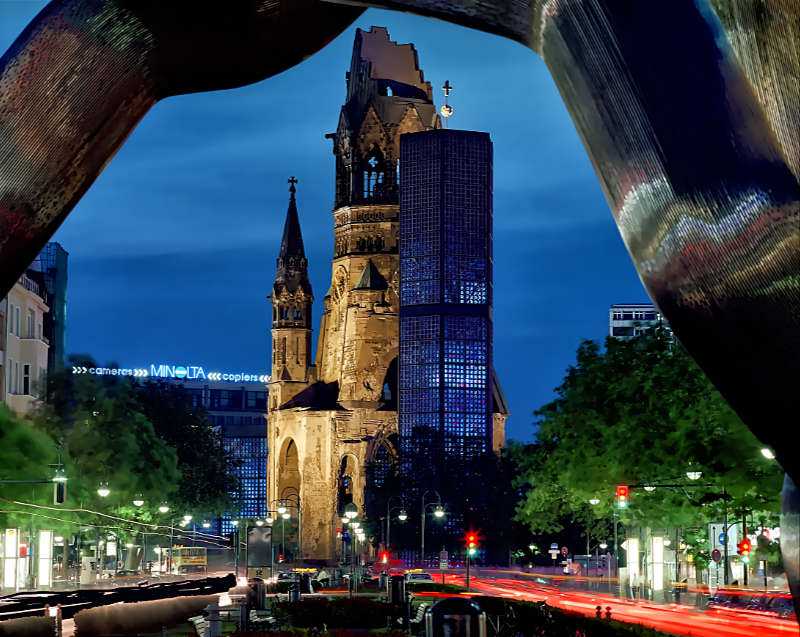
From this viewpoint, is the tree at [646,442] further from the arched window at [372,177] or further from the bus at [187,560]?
the arched window at [372,177]

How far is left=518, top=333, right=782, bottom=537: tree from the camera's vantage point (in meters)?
39.3

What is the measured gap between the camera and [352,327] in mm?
165375

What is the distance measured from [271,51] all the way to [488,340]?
442 ft

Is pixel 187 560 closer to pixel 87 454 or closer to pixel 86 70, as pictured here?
pixel 87 454

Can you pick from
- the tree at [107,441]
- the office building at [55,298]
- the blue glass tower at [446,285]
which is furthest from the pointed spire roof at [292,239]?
the tree at [107,441]

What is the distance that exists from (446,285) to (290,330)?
36102 millimetres

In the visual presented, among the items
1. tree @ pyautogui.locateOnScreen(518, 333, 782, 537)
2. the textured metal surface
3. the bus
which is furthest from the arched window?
the textured metal surface

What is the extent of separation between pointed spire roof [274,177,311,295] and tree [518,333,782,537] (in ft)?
375

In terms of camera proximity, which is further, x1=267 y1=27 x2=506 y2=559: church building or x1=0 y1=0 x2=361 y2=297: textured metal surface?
x1=267 y1=27 x2=506 y2=559: church building

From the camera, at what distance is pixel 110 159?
795 cm

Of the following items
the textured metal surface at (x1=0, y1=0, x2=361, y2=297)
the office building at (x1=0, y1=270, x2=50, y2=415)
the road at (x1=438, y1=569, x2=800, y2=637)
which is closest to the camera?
the textured metal surface at (x1=0, y1=0, x2=361, y2=297)

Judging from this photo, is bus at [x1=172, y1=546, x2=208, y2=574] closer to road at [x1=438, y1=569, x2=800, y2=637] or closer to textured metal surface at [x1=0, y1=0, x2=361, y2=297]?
road at [x1=438, y1=569, x2=800, y2=637]

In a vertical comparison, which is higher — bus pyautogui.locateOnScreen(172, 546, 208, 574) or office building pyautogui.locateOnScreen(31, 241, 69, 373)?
office building pyautogui.locateOnScreen(31, 241, 69, 373)

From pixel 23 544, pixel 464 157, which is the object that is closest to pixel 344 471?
pixel 464 157
